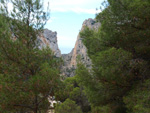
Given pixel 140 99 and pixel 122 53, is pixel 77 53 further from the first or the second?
pixel 140 99

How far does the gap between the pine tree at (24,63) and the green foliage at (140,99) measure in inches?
106

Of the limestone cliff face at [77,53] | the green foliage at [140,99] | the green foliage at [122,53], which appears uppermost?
the limestone cliff face at [77,53]

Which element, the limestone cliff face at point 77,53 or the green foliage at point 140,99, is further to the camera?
the limestone cliff face at point 77,53

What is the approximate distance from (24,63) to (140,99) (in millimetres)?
3970

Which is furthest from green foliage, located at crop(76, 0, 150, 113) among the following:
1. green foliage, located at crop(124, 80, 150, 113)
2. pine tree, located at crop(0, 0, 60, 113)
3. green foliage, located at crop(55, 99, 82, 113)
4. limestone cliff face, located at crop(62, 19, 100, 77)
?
limestone cliff face, located at crop(62, 19, 100, 77)

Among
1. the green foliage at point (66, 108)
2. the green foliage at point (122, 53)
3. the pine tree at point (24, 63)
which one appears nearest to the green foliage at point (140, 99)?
the green foliage at point (122, 53)

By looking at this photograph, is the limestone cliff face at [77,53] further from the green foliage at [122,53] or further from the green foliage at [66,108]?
the green foliage at [122,53]

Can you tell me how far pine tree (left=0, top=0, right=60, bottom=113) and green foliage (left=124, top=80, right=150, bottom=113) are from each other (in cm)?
270

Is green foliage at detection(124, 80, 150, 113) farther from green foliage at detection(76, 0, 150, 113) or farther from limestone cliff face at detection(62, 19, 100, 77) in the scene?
limestone cliff face at detection(62, 19, 100, 77)

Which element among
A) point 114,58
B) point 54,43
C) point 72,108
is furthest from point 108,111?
point 54,43

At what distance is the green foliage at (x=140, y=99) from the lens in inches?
172

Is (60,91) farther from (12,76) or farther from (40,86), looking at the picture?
(12,76)

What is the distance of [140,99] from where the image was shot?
4.76 metres

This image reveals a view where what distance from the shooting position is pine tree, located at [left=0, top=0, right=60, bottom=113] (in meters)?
5.54
